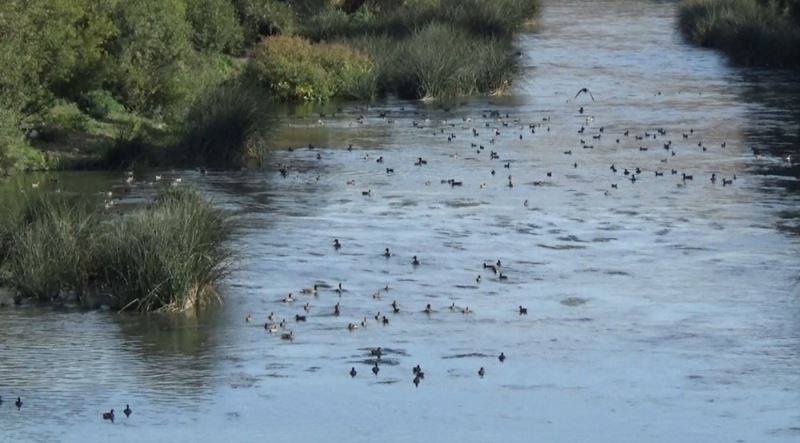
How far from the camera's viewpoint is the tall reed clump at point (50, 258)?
20.9m

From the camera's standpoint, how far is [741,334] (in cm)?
1969

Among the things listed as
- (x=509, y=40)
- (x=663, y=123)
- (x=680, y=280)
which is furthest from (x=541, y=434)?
(x=509, y=40)

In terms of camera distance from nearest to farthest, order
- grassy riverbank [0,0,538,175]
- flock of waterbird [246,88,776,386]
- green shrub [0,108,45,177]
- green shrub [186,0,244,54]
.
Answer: flock of waterbird [246,88,776,386], green shrub [0,108,45,177], grassy riverbank [0,0,538,175], green shrub [186,0,244,54]

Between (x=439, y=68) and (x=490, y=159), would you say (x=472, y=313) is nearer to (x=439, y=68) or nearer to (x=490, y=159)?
(x=490, y=159)

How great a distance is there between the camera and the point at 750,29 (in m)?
52.3

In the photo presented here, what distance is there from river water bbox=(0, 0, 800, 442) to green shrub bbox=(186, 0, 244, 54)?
8445mm

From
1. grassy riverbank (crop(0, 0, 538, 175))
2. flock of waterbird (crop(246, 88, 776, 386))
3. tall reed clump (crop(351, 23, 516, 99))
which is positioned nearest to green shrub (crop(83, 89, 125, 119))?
grassy riverbank (crop(0, 0, 538, 175))

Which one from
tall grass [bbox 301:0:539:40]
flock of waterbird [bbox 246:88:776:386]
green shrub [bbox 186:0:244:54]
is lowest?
flock of waterbird [bbox 246:88:776:386]

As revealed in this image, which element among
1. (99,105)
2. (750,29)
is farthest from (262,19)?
(99,105)

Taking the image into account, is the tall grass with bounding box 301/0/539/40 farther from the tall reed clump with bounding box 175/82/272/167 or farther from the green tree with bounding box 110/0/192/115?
the tall reed clump with bounding box 175/82/272/167

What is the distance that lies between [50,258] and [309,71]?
22134 mm

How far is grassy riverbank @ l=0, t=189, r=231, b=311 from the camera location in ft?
66.9

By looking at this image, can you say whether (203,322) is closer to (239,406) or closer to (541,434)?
(239,406)

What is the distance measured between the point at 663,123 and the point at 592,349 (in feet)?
67.3
